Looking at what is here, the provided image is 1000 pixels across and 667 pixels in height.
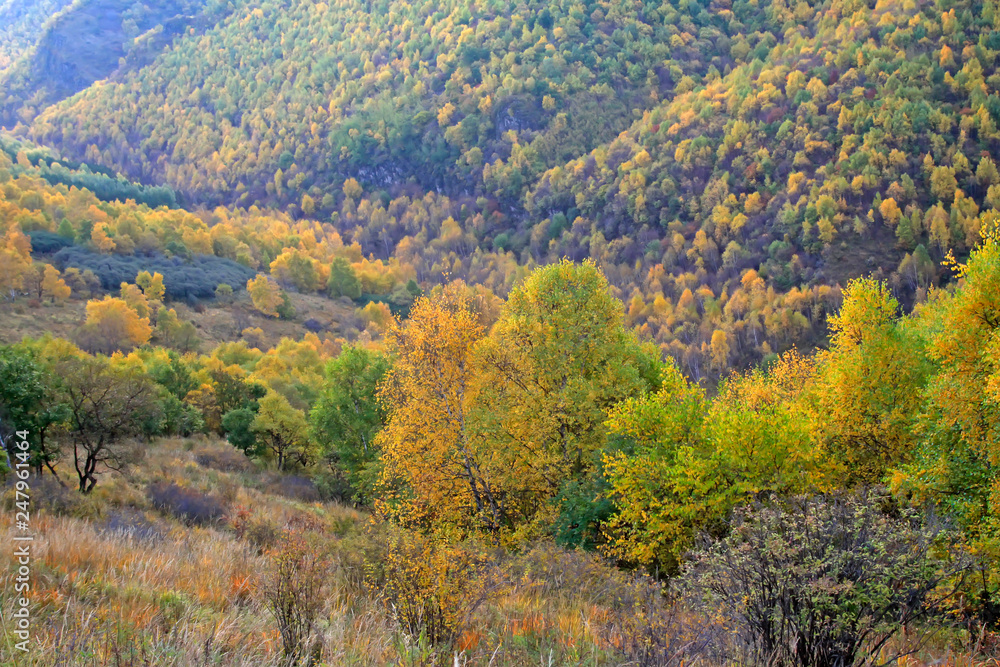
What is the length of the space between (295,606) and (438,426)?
49.5 ft

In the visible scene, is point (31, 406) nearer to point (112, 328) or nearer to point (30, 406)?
point (30, 406)

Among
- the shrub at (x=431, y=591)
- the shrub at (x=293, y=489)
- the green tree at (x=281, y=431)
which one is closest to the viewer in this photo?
the shrub at (x=431, y=591)

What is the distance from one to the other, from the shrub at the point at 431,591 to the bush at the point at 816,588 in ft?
8.07

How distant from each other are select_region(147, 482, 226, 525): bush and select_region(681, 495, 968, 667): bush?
41.5 ft

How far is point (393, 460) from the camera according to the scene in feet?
65.8

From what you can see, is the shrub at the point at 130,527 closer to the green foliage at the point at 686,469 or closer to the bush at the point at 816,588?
the bush at the point at 816,588

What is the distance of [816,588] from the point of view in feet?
17.9

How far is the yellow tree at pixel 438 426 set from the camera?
65.3 feet

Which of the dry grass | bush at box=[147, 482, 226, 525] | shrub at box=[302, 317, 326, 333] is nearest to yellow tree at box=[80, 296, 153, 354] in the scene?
shrub at box=[302, 317, 326, 333]

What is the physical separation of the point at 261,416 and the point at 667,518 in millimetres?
28634

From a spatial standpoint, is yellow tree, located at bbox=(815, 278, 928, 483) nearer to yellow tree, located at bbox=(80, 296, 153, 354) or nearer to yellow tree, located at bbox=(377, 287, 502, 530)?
yellow tree, located at bbox=(377, 287, 502, 530)

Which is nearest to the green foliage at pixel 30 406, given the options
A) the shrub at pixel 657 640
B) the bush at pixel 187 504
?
the bush at pixel 187 504

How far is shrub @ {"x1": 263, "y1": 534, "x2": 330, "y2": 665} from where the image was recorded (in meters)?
4.52

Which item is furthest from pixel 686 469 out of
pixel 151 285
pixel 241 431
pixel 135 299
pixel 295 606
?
pixel 151 285
